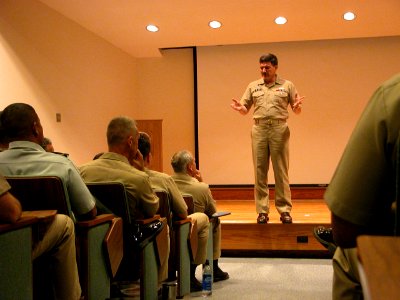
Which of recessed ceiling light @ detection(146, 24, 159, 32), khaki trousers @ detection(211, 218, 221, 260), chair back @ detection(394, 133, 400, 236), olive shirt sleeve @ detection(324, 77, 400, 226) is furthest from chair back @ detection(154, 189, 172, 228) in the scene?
recessed ceiling light @ detection(146, 24, 159, 32)

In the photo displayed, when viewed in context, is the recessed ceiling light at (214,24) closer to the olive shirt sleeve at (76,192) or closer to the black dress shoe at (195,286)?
the black dress shoe at (195,286)

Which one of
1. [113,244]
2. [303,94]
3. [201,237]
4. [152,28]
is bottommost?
[201,237]

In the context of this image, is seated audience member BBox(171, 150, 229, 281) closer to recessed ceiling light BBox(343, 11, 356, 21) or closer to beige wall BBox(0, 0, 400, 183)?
beige wall BBox(0, 0, 400, 183)

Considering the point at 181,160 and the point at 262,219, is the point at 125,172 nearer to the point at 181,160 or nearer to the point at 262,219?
the point at 181,160

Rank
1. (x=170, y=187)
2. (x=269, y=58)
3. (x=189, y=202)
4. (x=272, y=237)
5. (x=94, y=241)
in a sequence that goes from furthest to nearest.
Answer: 1. (x=272, y=237)
2. (x=269, y=58)
3. (x=189, y=202)
4. (x=170, y=187)
5. (x=94, y=241)

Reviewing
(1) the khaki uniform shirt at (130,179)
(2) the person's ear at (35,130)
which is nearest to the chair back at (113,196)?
(1) the khaki uniform shirt at (130,179)

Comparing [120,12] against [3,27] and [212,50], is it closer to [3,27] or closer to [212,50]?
[3,27]

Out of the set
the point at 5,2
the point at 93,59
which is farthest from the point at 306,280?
the point at 93,59

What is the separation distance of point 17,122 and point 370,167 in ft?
5.94

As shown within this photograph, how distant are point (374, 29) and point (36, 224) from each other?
645 cm

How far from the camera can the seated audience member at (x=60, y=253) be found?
6.41 ft

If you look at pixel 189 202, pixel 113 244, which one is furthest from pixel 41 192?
pixel 189 202

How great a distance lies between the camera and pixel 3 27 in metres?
4.94

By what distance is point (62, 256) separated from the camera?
2051 mm
